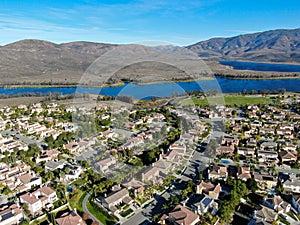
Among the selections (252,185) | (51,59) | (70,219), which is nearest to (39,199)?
(70,219)

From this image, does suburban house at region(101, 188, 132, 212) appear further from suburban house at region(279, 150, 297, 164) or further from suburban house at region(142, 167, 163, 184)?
suburban house at region(279, 150, 297, 164)

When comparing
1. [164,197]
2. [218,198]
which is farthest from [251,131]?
[164,197]

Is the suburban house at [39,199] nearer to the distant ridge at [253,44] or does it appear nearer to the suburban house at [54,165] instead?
the suburban house at [54,165]

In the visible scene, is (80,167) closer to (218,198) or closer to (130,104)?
(218,198)

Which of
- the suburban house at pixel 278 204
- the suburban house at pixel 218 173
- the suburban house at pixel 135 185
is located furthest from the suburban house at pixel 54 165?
the suburban house at pixel 278 204

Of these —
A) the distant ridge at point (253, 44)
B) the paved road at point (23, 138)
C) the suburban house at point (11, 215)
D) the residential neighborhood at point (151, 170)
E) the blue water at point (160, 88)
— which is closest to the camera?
the suburban house at point (11, 215)

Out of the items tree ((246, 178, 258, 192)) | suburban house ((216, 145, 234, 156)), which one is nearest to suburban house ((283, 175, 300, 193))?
tree ((246, 178, 258, 192))
